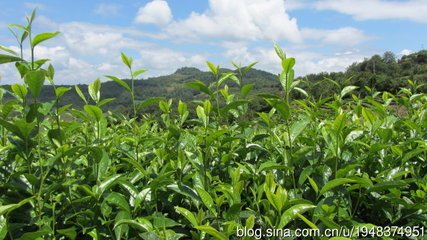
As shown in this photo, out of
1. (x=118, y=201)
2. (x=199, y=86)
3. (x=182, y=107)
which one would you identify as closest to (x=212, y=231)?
(x=118, y=201)

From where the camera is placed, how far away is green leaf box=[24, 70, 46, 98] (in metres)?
1.82

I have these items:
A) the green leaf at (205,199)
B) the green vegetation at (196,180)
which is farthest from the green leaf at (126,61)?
the green leaf at (205,199)

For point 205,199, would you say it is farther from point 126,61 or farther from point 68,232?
point 126,61

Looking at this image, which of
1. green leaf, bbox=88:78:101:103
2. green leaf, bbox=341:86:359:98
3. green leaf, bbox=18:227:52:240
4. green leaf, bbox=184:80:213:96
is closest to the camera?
green leaf, bbox=18:227:52:240

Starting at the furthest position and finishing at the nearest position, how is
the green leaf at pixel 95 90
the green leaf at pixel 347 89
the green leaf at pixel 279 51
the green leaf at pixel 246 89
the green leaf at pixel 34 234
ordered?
the green leaf at pixel 347 89, the green leaf at pixel 246 89, the green leaf at pixel 95 90, the green leaf at pixel 279 51, the green leaf at pixel 34 234

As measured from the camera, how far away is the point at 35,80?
6.11 feet

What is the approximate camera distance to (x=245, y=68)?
9.19 ft

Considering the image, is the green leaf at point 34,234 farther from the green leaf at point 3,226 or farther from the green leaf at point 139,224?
the green leaf at point 139,224

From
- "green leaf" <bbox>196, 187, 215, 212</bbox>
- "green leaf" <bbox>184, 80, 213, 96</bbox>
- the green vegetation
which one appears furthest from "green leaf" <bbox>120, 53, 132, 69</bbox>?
"green leaf" <bbox>196, 187, 215, 212</bbox>

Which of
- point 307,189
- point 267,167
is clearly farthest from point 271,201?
point 307,189

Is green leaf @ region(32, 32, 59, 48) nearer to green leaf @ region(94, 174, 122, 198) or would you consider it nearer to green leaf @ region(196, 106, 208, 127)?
green leaf @ region(94, 174, 122, 198)

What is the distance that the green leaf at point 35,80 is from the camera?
1822 mm

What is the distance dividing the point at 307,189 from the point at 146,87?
7685 inches

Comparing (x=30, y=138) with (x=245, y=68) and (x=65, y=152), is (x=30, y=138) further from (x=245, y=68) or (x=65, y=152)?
(x=245, y=68)
